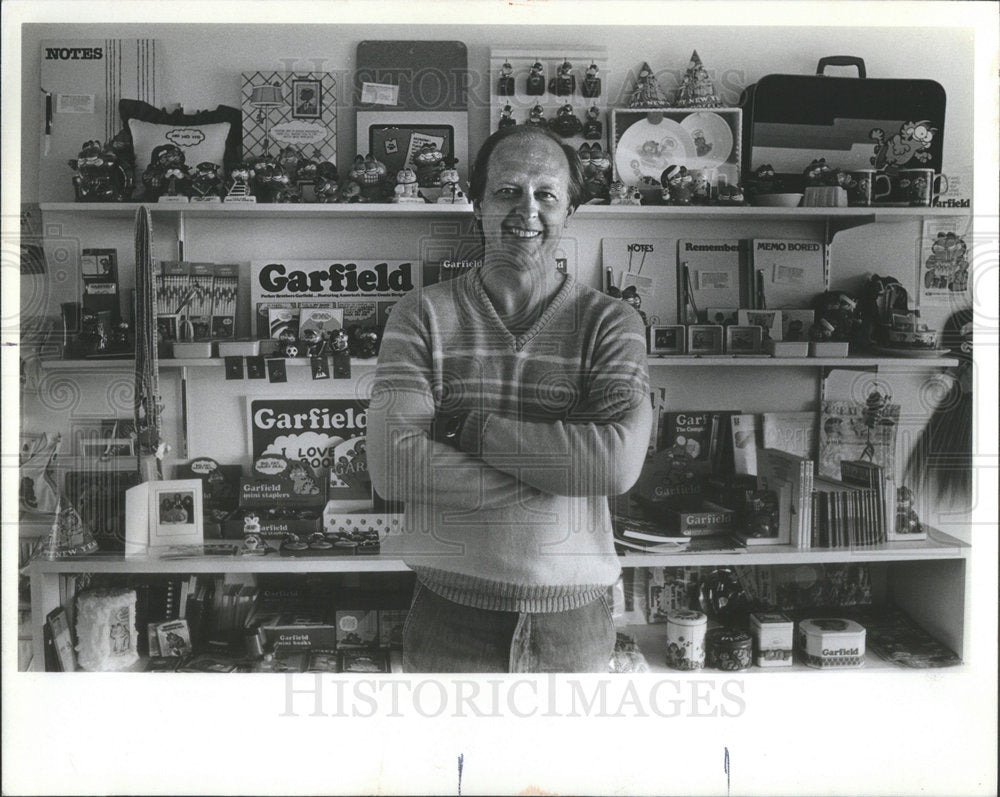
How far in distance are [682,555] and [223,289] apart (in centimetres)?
120

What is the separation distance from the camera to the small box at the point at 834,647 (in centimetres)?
185

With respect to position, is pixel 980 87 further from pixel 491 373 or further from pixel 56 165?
pixel 56 165

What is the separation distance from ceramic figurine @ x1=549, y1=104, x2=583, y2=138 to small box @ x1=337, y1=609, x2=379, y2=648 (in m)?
1.17

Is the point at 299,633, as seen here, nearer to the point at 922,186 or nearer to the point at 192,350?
the point at 192,350

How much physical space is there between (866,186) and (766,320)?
370 millimetres

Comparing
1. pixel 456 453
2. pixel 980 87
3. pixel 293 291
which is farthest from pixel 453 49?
pixel 980 87

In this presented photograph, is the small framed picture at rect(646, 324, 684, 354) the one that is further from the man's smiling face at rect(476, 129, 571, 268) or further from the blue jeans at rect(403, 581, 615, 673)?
the blue jeans at rect(403, 581, 615, 673)

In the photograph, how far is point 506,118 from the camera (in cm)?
185

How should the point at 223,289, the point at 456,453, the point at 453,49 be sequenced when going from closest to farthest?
the point at 456,453 < the point at 453,49 < the point at 223,289

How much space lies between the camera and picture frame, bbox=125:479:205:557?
73.2 inches

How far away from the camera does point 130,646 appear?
186 centimetres

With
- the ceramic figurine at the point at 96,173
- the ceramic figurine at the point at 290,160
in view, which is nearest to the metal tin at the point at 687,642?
the ceramic figurine at the point at 290,160

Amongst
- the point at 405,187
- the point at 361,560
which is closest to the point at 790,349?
the point at 405,187

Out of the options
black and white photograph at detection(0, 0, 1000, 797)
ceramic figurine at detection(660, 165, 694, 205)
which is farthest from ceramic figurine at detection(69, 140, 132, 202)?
ceramic figurine at detection(660, 165, 694, 205)
